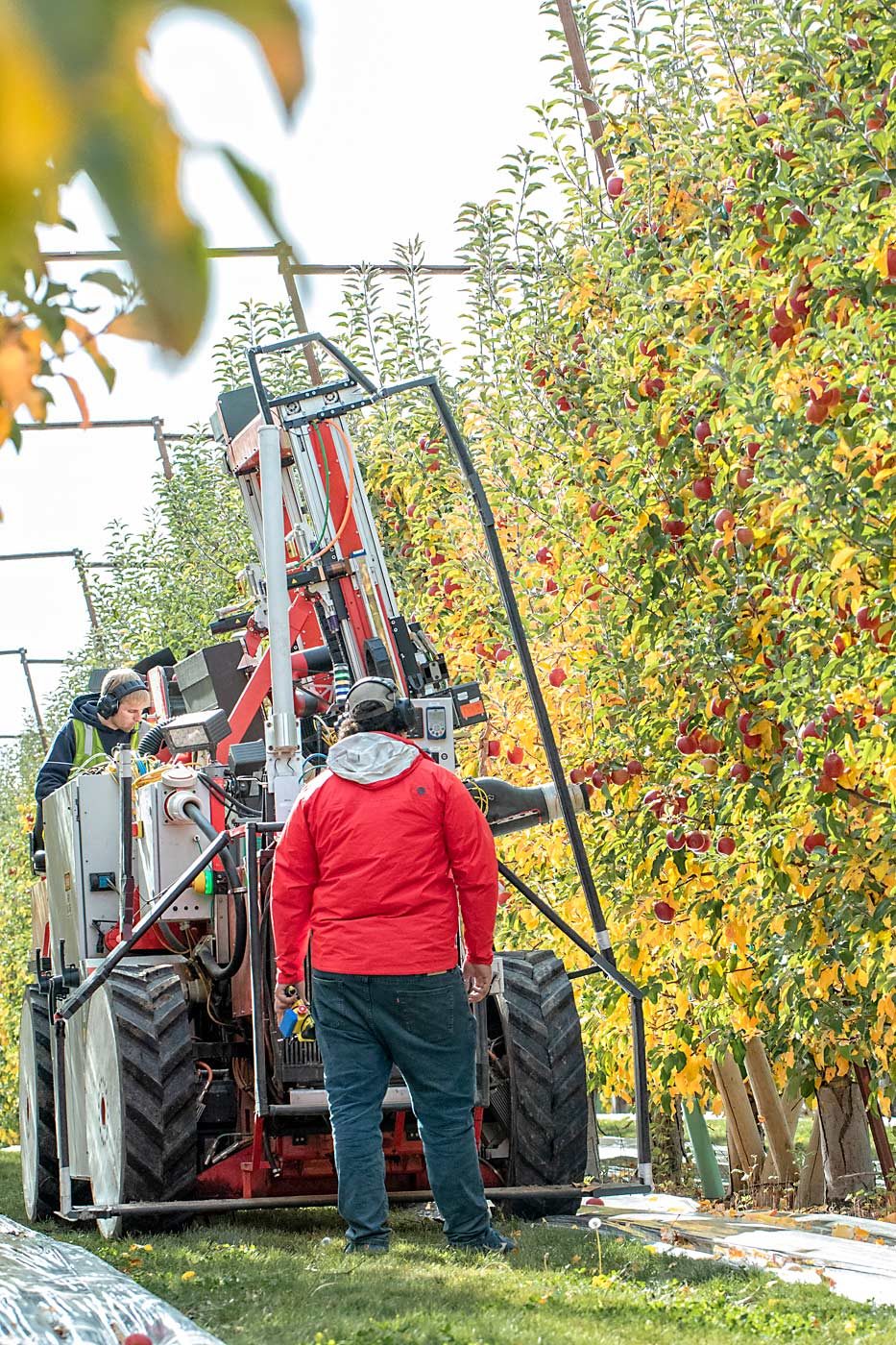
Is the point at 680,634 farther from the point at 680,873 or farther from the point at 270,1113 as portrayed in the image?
Result: the point at 270,1113

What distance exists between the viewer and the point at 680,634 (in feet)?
24.6

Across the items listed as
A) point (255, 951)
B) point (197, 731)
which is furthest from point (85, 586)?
point (255, 951)

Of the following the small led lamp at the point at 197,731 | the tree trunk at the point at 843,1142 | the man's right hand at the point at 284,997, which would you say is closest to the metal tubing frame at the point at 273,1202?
the man's right hand at the point at 284,997

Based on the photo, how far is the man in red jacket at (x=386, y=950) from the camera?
5473 millimetres

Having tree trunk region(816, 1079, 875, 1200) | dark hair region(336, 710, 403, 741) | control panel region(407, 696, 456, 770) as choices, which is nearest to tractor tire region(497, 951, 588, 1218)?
control panel region(407, 696, 456, 770)

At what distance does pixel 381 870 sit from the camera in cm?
554

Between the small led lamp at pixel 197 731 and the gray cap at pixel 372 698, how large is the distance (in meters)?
1.42

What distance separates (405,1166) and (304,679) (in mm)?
1899

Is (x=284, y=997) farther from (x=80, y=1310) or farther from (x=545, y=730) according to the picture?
(x=80, y=1310)

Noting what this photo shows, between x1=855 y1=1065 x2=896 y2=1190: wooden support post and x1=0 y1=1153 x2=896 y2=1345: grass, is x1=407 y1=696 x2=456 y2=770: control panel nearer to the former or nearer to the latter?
x1=0 y1=1153 x2=896 y2=1345: grass

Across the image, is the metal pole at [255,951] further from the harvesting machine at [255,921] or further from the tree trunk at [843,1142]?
the tree trunk at [843,1142]

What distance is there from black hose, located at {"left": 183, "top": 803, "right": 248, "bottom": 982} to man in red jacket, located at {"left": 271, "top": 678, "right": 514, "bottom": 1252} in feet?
3.22

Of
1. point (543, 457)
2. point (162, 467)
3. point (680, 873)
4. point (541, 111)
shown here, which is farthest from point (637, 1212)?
point (162, 467)

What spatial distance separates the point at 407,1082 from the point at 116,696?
3.25 meters
